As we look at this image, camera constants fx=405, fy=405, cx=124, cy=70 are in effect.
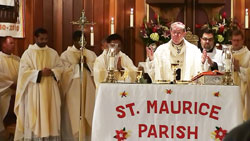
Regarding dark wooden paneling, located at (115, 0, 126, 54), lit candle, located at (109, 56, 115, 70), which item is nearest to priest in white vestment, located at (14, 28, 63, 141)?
dark wooden paneling, located at (115, 0, 126, 54)

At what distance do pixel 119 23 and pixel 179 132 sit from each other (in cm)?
414

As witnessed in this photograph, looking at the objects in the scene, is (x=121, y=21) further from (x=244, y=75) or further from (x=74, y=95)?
(x=244, y=75)

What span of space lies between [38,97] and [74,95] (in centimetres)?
68

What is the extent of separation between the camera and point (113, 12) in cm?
772

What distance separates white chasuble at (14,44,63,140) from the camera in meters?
6.06

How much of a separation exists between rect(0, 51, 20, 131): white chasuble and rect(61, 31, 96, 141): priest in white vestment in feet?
2.61

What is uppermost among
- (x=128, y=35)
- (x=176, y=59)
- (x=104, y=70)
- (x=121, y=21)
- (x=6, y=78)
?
(x=121, y=21)

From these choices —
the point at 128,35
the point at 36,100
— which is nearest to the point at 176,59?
the point at 36,100

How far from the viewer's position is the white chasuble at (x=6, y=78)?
6328 millimetres

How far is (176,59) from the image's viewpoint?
16.6ft

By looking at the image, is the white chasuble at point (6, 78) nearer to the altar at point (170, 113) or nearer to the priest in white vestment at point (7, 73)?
the priest in white vestment at point (7, 73)

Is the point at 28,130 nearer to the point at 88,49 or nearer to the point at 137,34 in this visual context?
the point at 88,49

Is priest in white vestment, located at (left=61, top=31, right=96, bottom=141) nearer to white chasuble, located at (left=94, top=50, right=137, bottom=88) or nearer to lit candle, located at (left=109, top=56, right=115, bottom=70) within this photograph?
white chasuble, located at (left=94, top=50, right=137, bottom=88)

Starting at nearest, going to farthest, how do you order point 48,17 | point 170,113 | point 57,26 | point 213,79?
point 170,113 → point 213,79 → point 48,17 → point 57,26
